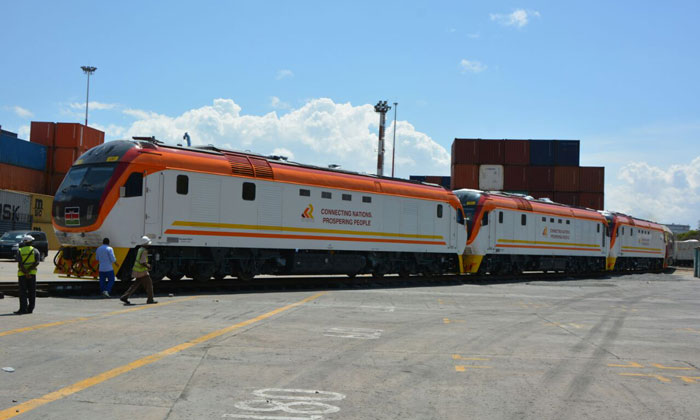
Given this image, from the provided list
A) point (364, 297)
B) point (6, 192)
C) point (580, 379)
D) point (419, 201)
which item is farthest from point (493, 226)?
point (6, 192)

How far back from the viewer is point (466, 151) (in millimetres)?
60625

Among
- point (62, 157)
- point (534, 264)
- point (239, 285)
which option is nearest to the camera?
point (239, 285)

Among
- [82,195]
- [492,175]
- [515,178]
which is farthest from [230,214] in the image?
[515,178]

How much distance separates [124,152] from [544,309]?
38.7ft

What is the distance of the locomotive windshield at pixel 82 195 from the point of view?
16.4 metres

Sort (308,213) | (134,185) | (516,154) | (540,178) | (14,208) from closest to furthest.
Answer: (134,185)
(308,213)
(14,208)
(540,178)
(516,154)

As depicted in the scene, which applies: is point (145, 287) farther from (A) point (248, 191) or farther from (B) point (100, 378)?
(B) point (100, 378)

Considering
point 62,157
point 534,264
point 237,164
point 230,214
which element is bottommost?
point 534,264

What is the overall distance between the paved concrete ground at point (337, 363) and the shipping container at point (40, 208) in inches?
1802

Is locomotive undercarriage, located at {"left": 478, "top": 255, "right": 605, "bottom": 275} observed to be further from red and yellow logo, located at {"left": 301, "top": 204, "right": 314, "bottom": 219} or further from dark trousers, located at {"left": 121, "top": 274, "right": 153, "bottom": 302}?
dark trousers, located at {"left": 121, "top": 274, "right": 153, "bottom": 302}

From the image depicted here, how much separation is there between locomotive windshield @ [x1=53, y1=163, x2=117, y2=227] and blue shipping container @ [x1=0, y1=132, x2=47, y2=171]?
47.6 m

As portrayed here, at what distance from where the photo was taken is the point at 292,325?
11.7m

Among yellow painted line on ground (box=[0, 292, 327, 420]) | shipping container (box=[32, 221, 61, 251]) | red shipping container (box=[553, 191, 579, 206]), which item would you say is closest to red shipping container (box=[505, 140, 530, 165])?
red shipping container (box=[553, 191, 579, 206])

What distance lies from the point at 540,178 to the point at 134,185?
49750 mm
